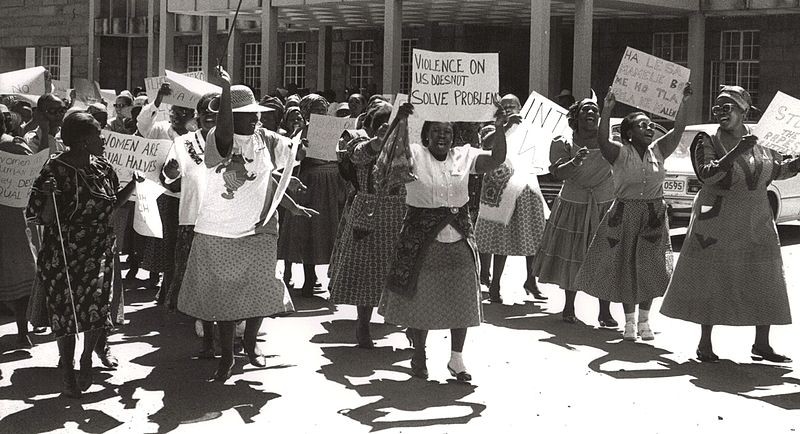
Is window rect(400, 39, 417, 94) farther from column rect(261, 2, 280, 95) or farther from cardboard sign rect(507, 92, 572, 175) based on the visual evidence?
cardboard sign rect(507, 92, 572, 175)

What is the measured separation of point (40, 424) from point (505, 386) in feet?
8.89

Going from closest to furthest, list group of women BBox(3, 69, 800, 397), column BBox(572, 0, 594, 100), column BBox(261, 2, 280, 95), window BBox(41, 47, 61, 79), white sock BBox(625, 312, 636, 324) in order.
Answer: group of women BBox(3, 69, 800, 397), white sock BBox(625, 312, 636, 324), column BBox(572, 0, 594, 100), column BBox(261, 2, 280, 95), window BBox(41, 47, 61, 79)

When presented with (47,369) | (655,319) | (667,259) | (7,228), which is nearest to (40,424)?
(47,369)

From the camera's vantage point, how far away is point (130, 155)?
8164 millimetres

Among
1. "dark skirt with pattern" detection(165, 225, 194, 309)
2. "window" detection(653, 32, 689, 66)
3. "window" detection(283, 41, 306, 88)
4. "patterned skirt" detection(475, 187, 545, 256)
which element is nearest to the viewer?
"dark skirt with pattern" detection(165, 225, 194, 309)

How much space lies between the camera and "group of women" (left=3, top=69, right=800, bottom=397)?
718 centimetres

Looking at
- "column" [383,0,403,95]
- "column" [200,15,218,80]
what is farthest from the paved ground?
"column" [200,15,218,80]

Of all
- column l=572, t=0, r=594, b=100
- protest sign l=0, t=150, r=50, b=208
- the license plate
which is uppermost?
column l=572, t=0, r=594, b=100

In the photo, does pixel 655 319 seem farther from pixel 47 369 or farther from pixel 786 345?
pixel 47 369

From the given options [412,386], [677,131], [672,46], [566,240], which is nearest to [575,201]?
[566,240]

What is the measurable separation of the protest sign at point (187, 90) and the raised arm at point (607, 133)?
2.87 meters

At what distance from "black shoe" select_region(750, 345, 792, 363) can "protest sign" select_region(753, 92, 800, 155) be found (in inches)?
53.6

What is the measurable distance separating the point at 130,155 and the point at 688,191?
938 cm

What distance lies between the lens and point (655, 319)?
405 inches
